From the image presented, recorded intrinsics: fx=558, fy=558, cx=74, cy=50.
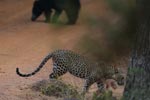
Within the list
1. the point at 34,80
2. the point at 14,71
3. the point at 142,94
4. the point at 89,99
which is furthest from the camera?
the point at 14,71

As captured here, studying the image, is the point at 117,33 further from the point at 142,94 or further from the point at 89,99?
the point at 89,99

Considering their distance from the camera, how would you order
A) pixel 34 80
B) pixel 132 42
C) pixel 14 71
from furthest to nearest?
1. pixel 14 71
2. pixel 34 80
3. pixel 132 42

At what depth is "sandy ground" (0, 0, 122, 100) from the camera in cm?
670

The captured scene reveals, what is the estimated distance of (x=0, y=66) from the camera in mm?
11438

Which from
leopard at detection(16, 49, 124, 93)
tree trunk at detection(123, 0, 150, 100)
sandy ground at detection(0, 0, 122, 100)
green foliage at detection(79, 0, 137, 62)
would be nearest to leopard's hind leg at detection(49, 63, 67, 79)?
leopard at detection(16, 49, 124, 93)

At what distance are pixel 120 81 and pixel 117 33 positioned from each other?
14.4 feet

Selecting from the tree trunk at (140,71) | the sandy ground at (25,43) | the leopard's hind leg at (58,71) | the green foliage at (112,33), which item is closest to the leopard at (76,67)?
the leopard's hind leg at (58,71)

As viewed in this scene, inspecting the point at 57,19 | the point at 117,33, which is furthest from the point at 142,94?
the point at 57,19

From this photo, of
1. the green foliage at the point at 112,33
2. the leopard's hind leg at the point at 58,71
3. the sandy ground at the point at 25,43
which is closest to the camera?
the green foliage at the point at 112,33

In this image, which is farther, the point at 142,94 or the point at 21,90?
the point at 21,90

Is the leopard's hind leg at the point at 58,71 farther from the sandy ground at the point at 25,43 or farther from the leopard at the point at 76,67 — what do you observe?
the sandy ground at the point at 25,43

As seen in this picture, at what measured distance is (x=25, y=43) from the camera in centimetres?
1397

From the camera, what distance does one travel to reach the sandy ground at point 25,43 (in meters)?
6.70

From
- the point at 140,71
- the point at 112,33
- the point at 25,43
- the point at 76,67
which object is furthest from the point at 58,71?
the point at 112,33
